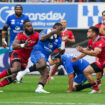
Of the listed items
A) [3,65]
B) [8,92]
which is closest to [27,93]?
[8,92]

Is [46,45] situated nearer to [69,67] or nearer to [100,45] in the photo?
[69,67]

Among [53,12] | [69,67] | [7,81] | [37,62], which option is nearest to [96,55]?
[69,67]

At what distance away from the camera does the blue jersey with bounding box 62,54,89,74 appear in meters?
14.7

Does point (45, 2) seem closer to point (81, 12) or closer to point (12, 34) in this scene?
point (81, 12)

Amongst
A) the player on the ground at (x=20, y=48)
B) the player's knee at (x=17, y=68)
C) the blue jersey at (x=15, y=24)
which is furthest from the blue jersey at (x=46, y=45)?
the blue jersey at (x=15, y=24)

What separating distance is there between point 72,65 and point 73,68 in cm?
15

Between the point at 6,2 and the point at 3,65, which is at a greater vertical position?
the point at 6,2

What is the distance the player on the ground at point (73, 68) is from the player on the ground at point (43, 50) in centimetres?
37

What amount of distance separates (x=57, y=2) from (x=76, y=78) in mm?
9839

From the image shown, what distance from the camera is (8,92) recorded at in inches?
576

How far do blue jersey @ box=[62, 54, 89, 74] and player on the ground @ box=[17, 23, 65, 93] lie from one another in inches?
13.9

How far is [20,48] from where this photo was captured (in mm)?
15039

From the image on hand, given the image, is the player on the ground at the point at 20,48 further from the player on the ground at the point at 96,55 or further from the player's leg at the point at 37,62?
the player on the ground at the point at 96,55

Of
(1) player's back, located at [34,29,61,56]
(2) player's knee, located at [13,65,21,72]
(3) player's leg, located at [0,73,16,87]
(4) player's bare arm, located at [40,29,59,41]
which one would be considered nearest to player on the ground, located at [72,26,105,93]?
(4) player's bare arm, located at [40,29,59,41]
